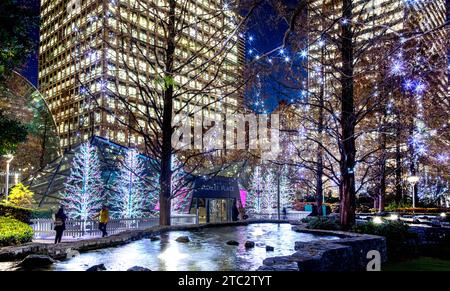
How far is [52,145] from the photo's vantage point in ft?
140

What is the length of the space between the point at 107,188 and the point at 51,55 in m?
79.1

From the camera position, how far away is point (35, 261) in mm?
6945

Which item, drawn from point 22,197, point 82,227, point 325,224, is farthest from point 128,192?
point 325,224

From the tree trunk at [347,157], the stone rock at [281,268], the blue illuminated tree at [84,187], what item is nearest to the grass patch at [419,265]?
the tree trunk at [347,157]

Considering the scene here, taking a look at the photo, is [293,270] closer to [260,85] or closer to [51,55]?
[260,85]

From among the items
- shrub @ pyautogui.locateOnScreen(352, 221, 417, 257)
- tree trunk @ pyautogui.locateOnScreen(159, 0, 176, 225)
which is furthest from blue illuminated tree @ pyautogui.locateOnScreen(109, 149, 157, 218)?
shrub @ pyautogui.locateOnScreen(352, 221, 417, 257)

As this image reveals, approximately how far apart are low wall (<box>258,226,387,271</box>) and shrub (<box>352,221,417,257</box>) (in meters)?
1.47

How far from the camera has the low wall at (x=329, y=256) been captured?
6.42 meters

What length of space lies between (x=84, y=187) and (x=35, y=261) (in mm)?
18662

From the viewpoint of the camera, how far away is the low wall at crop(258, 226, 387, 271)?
21.1 ft

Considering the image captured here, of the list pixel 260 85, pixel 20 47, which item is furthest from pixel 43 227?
pixel 260 85

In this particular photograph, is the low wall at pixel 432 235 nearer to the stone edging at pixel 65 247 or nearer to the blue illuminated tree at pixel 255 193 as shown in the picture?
the stone edging at pixel 65 247

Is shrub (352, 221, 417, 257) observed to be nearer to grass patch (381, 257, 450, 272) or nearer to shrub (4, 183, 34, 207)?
grass patch (381, 257, 450, 272)

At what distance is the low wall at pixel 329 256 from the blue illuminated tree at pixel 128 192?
59.3ft
